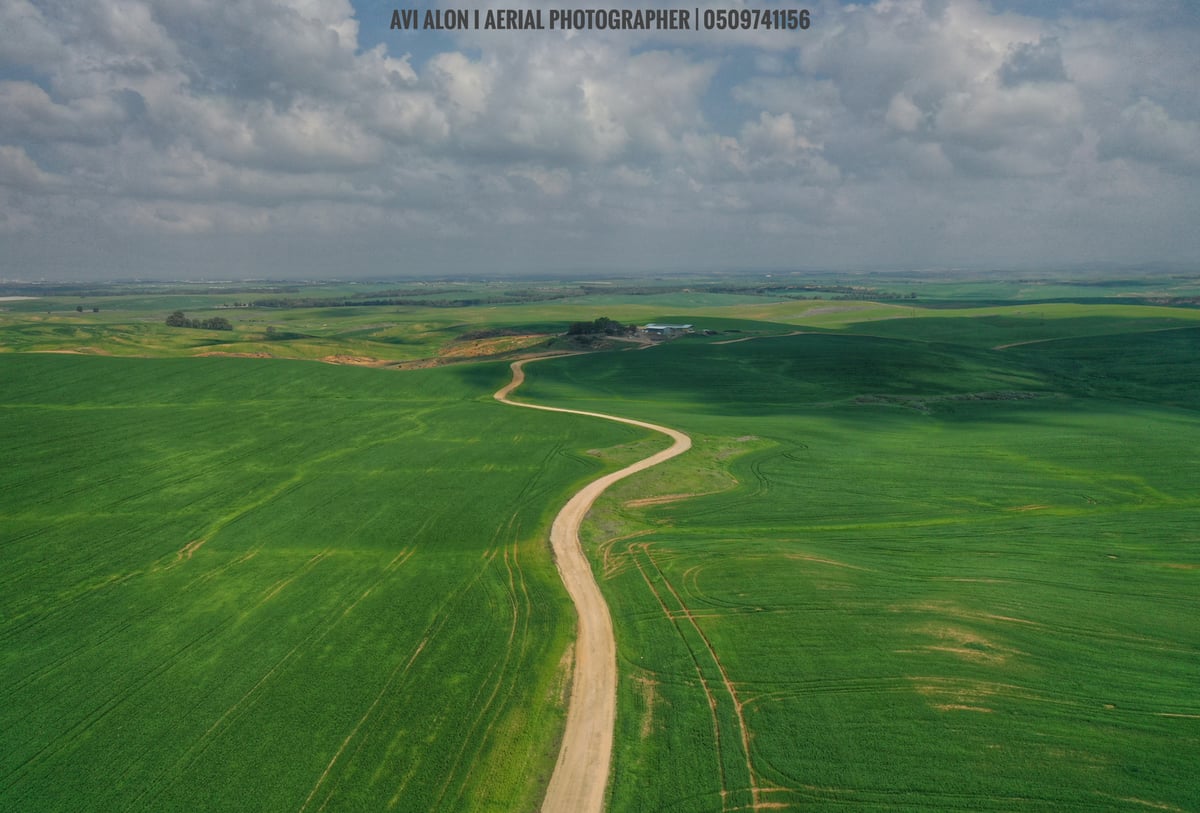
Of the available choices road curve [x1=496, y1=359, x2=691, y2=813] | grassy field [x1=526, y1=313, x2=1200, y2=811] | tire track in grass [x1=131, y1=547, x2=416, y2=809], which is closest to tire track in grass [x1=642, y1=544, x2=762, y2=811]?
grassy field [x1=526, y1=313, x2=1200, y2=811]

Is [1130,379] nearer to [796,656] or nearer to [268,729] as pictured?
[796,656]

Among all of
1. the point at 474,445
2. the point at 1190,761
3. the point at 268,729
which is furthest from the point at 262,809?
the point at 474,445

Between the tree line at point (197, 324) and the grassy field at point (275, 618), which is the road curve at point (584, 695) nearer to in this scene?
the grassy field at point (275, 618)

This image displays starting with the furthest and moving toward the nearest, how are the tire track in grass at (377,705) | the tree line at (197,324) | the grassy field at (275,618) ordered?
the tree line at (197,324) → the grassy field at (275,618) → the tire track in grass at (377,705)

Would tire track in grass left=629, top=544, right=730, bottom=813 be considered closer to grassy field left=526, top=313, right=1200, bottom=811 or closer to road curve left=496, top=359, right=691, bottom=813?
grassy field left=526, top=313, right=1200, bottom=811

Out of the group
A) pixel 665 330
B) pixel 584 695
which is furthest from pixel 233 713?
pixel 665 330

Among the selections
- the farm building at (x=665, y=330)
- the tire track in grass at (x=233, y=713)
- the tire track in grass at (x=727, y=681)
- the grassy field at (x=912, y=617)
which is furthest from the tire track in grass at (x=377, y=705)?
the farm building at (x=665, y=330)

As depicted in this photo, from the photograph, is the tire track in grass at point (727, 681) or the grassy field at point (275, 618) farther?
the grassy field at point (275, 618)
